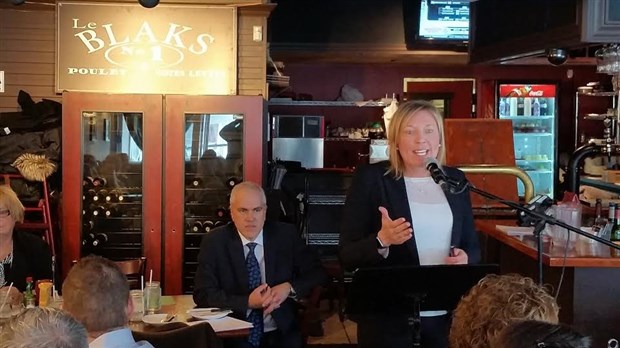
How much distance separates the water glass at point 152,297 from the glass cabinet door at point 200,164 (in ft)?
6.87

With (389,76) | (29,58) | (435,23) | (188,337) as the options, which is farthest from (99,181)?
(389,76)

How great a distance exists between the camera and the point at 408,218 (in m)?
2.96

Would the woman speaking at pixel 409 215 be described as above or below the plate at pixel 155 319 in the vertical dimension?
above

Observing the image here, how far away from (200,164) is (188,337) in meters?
3.08

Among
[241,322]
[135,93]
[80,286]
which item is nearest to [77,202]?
[135,93]

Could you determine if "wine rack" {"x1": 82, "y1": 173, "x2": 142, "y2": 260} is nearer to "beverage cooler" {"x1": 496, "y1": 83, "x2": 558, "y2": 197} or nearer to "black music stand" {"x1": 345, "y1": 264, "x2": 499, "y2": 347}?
"black music stand" {"x1": 345, "y1": 264, "x2": 499, "y2": 347}

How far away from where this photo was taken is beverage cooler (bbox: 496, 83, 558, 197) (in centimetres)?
963

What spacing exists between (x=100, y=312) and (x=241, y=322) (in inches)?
36.9

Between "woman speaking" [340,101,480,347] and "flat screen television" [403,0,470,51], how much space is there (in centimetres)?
552

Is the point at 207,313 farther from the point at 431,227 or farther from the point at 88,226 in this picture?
the point at 88,226

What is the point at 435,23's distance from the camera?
329 inches

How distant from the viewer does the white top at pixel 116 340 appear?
8.16ft

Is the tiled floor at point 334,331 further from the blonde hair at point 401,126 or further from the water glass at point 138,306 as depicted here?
the blonde hair at point 401,126

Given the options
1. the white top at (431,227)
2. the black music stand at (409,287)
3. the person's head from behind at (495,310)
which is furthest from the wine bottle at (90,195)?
the person's head from behind at (495,310)
